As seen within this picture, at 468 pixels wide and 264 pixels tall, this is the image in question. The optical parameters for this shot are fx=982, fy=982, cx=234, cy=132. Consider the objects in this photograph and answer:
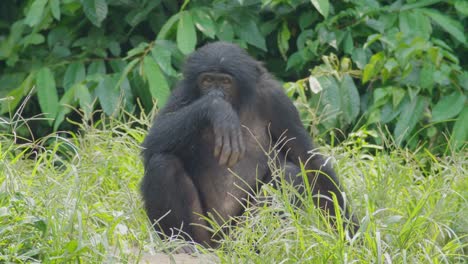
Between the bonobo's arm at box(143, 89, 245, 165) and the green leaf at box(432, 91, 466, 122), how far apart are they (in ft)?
6.92

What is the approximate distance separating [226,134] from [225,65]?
0.57m

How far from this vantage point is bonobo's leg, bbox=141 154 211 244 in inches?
216

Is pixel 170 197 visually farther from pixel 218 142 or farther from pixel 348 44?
pixel 348 44

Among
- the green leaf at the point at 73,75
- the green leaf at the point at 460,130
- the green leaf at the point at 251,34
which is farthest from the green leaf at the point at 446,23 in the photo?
the green leaf at the point at 73,75

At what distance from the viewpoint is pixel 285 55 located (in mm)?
8172

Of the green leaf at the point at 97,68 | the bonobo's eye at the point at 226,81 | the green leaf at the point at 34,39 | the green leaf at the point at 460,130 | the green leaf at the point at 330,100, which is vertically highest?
the bonobo's eye at the point at 226,81

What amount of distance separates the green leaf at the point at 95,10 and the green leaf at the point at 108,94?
22.5 inches

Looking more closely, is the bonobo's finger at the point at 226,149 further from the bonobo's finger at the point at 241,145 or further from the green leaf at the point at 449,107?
the green leaf at the point at 449,107

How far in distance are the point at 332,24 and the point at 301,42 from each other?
11.4 inches

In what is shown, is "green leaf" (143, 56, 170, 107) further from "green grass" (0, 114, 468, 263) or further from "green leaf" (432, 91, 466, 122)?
"green leaf" (432, 91, 466, 122)

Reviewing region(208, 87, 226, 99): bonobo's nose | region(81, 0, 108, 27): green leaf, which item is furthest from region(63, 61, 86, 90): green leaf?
region(208, 87, 226, 99): bonobo's nose

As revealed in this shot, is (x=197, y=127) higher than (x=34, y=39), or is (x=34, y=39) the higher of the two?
(x=197, y=127)

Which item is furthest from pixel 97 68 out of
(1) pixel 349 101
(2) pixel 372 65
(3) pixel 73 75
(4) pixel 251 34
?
(2) pixel 372 65

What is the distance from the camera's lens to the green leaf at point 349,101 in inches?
289
